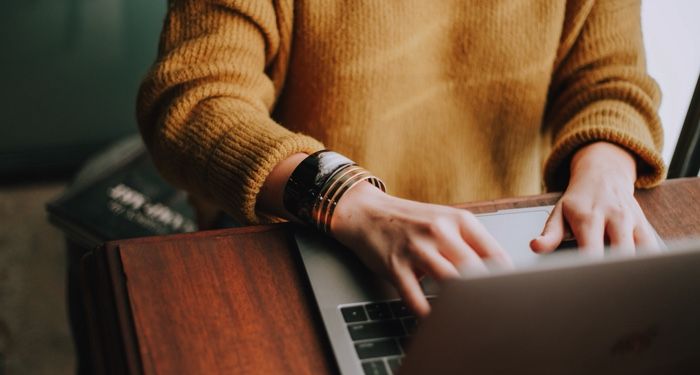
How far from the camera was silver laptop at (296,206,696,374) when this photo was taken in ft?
1.58

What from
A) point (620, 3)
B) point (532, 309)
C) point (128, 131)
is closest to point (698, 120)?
point (620, 3)

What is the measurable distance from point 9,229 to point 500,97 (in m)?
1.44

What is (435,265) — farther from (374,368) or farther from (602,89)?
(602,89)

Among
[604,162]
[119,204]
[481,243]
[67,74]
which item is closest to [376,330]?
[481,243]

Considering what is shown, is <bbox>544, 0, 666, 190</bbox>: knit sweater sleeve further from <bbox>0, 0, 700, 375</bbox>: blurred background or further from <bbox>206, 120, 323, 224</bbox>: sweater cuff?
<bbox>0, 0, 700, 375</bbox>: blurred background

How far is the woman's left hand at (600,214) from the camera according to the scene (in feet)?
1.93

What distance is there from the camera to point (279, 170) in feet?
2.01

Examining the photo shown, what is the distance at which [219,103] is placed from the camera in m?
0.66

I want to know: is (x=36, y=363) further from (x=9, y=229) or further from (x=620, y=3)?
(x=620, y=3)

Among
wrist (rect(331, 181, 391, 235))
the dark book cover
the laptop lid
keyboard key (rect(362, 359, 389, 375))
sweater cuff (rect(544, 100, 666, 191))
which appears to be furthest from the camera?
the dark book cover

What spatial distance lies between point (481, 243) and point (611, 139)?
27 centimetres

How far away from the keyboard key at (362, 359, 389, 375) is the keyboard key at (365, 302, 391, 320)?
0.14ft

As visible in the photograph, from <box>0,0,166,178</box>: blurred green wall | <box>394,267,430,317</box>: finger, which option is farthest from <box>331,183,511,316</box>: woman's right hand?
<box>0,0,166,178</box>: blurred green wall

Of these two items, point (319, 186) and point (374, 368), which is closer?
point (374, 368)
